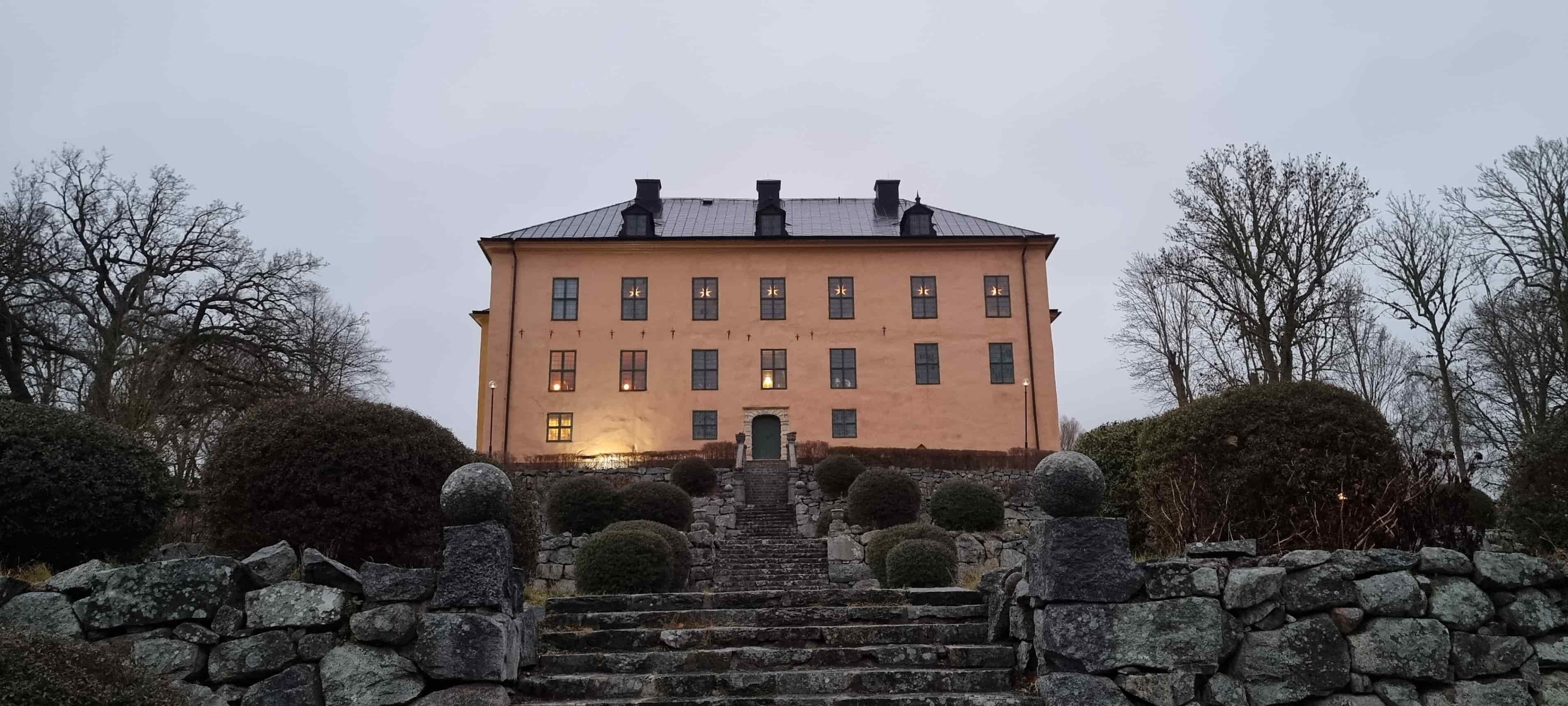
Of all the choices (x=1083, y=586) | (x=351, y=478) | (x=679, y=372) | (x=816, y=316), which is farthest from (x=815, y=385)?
(x=1083, y=586)

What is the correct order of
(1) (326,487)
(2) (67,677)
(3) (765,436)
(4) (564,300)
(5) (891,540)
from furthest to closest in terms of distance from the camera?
(4) (564,300), (3) (765,436), (5) (891,540), (1) (326,487), (2) (67,677)

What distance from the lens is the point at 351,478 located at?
907 cm

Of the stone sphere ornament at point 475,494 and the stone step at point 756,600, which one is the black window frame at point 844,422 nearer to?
the stone step at point 756,600

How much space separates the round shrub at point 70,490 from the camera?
7.57m

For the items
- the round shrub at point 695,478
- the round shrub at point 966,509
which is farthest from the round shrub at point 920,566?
the round shrub at point 695,478

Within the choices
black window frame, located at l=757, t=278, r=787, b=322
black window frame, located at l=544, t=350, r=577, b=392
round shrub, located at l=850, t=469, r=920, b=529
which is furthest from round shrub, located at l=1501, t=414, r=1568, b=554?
black window frame, located at l=544, t=350, r=577, b=392

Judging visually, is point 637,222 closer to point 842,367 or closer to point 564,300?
point 564,300

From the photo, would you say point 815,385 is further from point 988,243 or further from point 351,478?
point 351,478

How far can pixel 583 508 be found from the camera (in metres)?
19.3

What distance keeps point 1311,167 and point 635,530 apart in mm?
17217

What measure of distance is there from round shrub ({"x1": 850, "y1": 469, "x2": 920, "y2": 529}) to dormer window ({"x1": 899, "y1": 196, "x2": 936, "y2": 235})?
1463 centimetres

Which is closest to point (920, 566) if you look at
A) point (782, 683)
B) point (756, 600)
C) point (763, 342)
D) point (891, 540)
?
point (891, 540)

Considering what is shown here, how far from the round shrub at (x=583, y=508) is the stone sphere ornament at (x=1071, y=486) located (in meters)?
13.6

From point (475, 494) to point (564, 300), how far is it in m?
26.6
